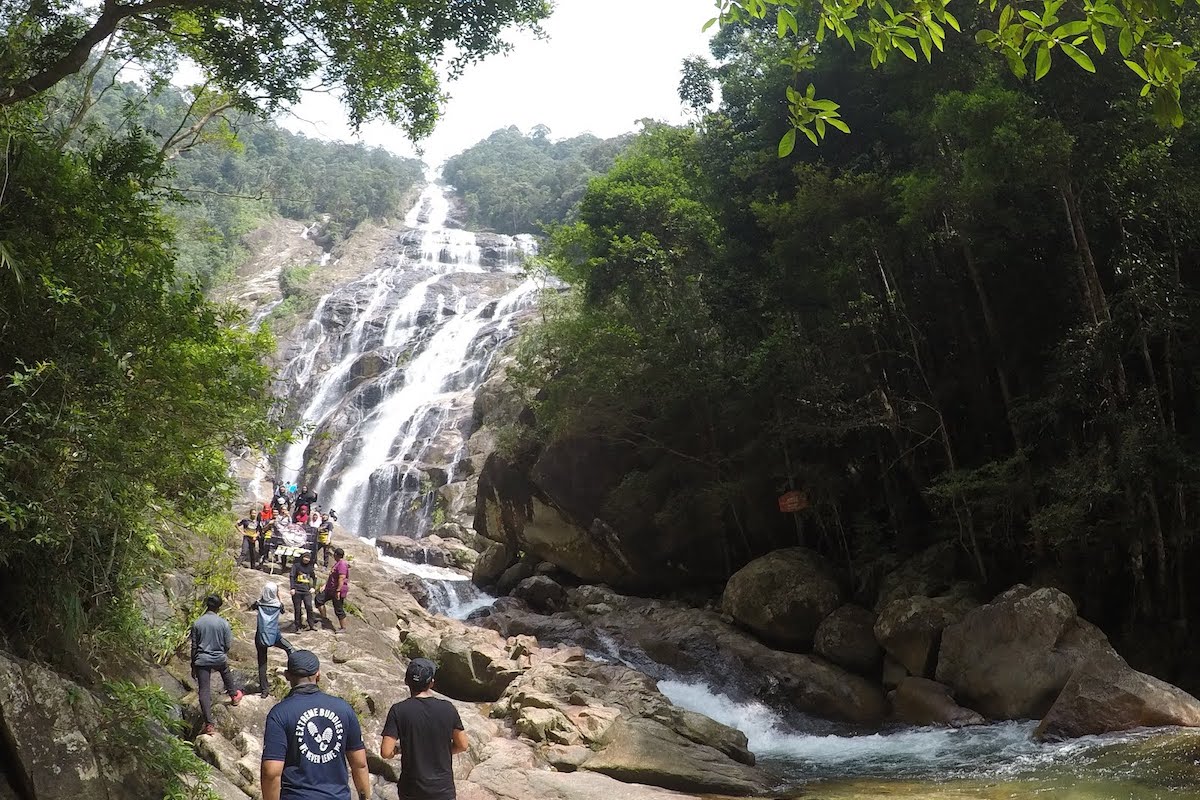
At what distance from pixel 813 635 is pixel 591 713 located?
18.4 feet

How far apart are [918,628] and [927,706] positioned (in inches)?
50.1

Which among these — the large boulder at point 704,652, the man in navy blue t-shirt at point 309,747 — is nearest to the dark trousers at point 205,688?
the man in navy blue t-shirt at point 309,747

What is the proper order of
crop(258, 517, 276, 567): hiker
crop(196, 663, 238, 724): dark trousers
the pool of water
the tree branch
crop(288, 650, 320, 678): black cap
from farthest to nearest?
crop(258, 517, 276, 567): hiker < crop(196, 663, 238, 724): dark trousers < the pool of water < the tree branch < crop(288, 650, 320, 678): black cap

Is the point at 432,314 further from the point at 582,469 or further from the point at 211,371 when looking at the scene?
the point at 211,371

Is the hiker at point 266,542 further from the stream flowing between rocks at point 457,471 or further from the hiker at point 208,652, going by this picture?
the hiker at point 208,652

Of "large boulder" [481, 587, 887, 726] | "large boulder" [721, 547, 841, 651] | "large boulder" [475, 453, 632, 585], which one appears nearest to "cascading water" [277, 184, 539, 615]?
"large boulder" [475, 453, 632, 585]

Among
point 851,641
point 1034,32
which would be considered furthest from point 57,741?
point 851,641

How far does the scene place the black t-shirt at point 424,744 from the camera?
436 cm

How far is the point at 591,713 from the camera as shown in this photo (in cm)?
997

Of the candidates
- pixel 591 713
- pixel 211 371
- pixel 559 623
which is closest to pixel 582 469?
pixel 559 623

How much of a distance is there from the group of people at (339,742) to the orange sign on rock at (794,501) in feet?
39.1

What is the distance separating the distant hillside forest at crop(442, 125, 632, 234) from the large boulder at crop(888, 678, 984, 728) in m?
40.6

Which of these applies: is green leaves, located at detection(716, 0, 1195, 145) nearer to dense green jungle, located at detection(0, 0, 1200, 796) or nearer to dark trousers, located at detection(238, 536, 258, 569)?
dense green jungle, located at detection(0, 0, 1200, 796)

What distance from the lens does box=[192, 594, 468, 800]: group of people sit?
158 inches
